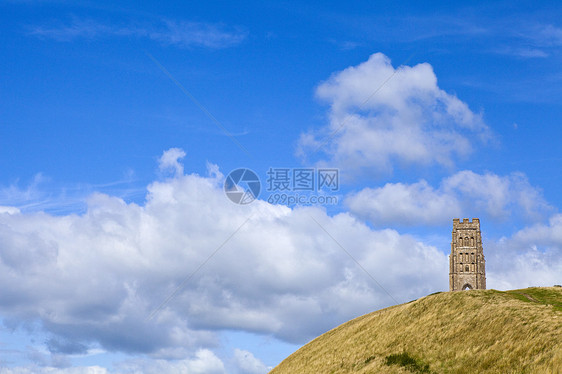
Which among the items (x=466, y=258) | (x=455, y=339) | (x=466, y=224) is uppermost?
(x=466, y=224)

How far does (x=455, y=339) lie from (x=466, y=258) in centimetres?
10592

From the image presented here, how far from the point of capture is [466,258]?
157875 mm

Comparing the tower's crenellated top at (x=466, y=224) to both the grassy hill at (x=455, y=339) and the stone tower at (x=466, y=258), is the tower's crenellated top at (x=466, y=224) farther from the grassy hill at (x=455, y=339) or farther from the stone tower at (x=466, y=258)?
the grassy hill at (x=455, y=339)

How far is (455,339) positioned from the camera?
56.4 meters

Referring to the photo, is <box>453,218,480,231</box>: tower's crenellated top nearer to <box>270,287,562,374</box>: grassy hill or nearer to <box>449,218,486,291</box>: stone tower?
<box>449,218,486,291</box>: stone tower

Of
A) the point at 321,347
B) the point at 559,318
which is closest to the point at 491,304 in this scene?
the point at 559,318

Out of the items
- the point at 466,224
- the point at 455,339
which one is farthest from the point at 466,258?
the point at 455,339

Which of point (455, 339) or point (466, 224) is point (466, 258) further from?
point (455, 339)

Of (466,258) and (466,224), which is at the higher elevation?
(466,224)

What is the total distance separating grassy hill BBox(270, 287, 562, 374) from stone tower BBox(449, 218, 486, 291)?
83.0 metres

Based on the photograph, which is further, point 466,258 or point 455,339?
point 466,258

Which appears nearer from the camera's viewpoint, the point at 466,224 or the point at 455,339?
the point at 455,339

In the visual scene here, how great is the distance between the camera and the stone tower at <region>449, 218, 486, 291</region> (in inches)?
6107

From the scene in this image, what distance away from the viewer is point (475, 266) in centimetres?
15600
